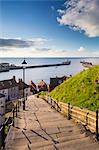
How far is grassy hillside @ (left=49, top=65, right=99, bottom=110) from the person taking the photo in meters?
18.7

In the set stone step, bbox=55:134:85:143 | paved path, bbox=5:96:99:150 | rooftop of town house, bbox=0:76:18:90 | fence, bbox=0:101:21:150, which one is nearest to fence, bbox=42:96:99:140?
paved path, bbox=5:96:99:150

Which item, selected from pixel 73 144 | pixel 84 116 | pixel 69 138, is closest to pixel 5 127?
pixel 84 116

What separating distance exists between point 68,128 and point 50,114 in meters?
4.75

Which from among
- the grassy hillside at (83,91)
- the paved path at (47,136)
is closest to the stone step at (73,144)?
the paved path at (47,136)

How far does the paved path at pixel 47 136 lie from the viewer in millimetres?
10598

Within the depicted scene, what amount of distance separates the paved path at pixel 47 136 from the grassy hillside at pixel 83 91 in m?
2.69

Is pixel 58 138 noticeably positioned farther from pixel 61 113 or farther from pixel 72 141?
pixel 61 113

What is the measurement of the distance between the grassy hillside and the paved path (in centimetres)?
269

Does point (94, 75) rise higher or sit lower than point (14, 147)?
higher

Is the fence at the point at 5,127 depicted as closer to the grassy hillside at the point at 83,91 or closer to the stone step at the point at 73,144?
the stone step at the point at 73,144

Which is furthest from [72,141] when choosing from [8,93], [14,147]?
[8,93]

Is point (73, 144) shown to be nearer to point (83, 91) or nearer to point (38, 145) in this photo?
point (38, 145)

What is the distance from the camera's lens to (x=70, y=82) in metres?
24.4

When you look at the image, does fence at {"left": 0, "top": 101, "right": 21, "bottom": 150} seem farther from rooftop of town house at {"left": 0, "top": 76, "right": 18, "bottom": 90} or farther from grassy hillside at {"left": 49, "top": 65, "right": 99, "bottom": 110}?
rooftop of town house at {"left": 0, "top": 76, "right": 18, "bottom": 90}
